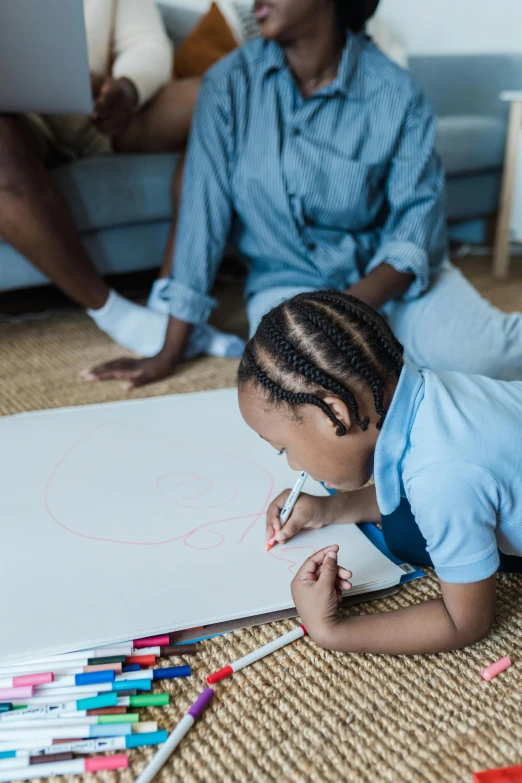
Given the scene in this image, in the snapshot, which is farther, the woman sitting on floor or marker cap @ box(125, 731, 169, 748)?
the woman sitting on floor

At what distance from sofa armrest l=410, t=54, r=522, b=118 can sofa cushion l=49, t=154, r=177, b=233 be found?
1.27 m

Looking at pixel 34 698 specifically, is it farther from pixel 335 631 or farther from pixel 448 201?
pixel 448 201

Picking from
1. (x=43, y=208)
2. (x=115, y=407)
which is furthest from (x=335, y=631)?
(x=43, y=208)

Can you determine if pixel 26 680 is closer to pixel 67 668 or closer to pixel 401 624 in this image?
pixel 67 668

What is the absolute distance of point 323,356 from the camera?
611mm

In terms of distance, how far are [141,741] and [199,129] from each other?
1.04 metres

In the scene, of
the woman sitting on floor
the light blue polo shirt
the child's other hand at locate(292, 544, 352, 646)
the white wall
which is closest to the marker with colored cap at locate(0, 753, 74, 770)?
the child's other hand at locate(292, 544, 352, 646)

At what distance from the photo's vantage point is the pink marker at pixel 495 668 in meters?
0.63

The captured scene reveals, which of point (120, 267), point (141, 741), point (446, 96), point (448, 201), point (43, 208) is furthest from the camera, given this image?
point (446, 96)

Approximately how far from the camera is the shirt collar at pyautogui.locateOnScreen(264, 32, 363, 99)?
120 centimetres

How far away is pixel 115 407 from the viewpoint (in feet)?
3.48

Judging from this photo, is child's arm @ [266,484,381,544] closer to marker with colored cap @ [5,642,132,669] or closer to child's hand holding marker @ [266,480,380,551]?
child's hand holding marker @ [266,480,380,551]

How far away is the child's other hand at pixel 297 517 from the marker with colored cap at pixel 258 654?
109 millimetres

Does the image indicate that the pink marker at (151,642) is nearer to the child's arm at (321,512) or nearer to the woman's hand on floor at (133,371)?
the child's arm at (321,512)
